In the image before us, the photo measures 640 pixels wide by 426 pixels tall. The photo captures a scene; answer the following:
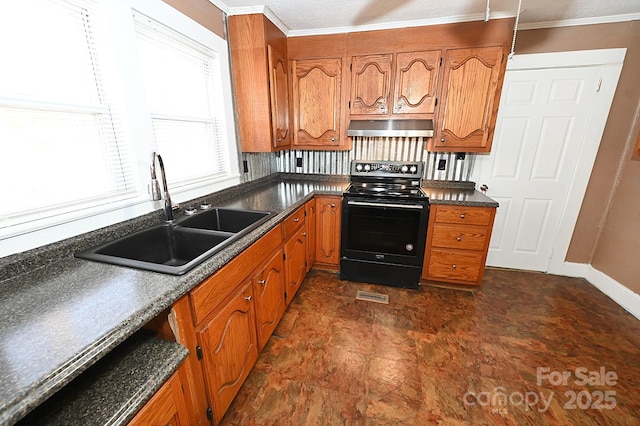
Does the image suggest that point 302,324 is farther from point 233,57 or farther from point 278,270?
point 233,57

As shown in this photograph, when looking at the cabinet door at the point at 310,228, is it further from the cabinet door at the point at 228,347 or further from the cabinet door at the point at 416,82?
the cabinet door at the point at 416,82

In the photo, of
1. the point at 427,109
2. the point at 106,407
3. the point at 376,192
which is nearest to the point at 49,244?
the point at 106,407

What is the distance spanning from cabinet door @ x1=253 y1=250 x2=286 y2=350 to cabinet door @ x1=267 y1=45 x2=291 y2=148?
1.15 meters

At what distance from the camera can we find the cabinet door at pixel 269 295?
4.99 feet

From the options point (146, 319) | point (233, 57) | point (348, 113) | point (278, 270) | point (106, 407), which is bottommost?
point (278, 270)

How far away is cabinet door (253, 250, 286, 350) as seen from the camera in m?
1.52

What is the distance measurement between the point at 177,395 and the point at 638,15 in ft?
12.9

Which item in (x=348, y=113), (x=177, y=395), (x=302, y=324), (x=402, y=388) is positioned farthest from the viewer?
(x=348, y=113)

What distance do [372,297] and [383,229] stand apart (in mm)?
624

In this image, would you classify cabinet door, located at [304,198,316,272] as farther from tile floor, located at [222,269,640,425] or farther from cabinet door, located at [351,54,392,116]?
cabinet door, located at [351,54,392,116]

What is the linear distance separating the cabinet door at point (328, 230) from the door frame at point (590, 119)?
2084 millimetres

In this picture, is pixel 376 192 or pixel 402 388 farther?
pixel 376 192

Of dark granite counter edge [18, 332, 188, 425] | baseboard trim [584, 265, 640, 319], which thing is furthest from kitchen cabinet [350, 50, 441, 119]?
dark granite counter edge [18, 332, 188, 425]

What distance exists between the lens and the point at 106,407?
68 cm
